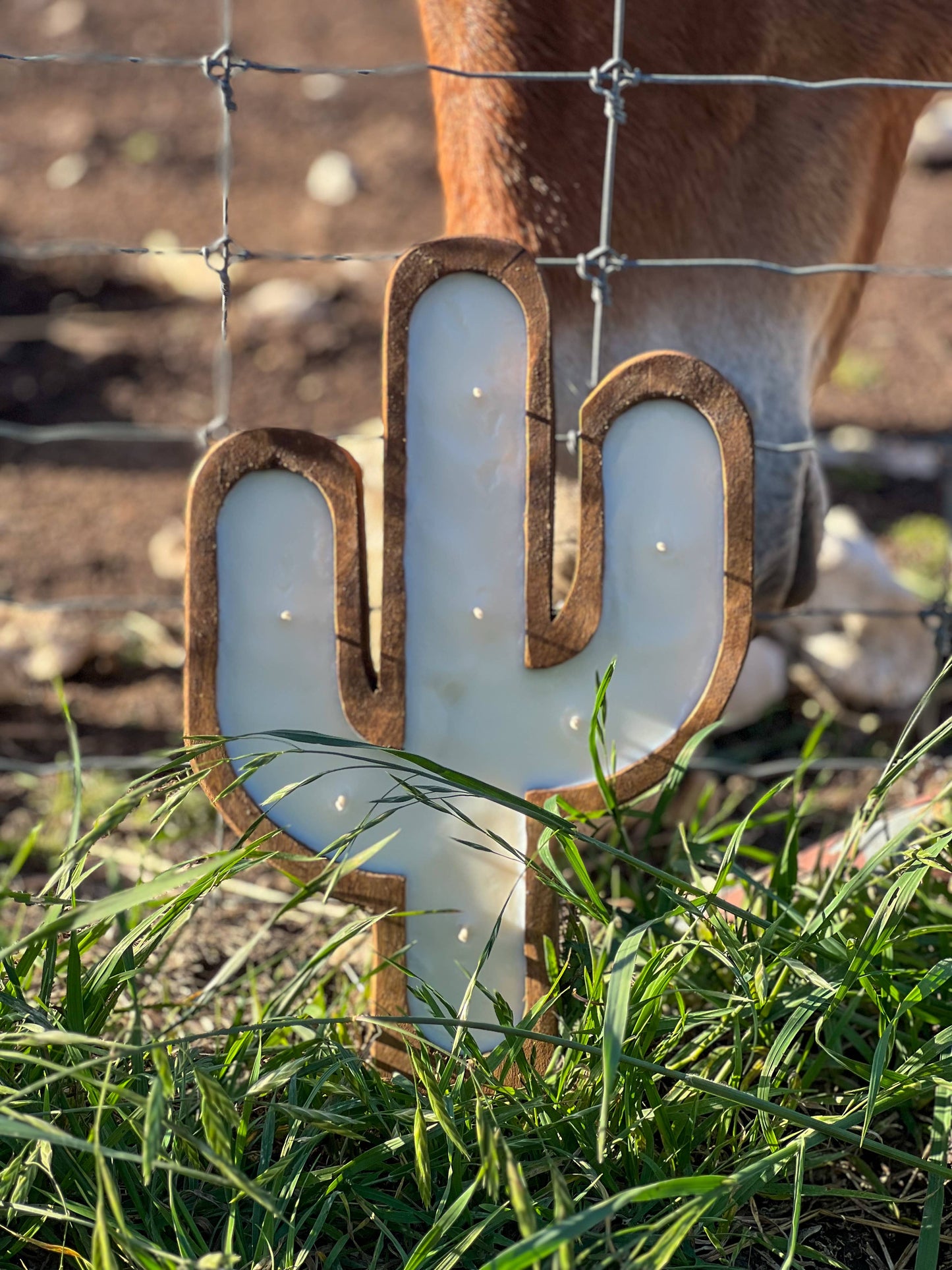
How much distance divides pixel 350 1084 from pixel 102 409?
3.09 m

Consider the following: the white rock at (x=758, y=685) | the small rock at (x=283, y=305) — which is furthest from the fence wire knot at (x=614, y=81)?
the small rock at (x=283, y=305)

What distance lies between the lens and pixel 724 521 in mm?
1252

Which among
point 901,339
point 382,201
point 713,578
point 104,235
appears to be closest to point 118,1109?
point 713,578

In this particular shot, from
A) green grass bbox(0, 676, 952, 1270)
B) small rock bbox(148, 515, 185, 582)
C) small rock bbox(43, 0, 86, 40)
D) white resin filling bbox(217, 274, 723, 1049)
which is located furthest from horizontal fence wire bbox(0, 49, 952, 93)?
small rock bbox(43, 0, 86, 40)

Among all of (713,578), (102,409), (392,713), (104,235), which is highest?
(104,235)

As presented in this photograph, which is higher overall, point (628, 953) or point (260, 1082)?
point (628, 953)

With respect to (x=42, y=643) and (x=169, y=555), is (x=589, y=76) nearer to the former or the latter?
(x=42, y=643)

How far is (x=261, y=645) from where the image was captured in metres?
1.26

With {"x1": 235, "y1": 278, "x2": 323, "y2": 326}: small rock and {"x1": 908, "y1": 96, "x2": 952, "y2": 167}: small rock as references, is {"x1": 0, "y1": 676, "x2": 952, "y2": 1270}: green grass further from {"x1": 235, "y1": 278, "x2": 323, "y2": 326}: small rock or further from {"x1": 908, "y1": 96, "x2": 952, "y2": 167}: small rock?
{"x1": 908, "y1": 96, "x2": 952, "y2": 167}: small rock

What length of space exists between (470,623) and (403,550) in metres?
0.11

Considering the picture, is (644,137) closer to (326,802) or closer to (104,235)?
(326,802)

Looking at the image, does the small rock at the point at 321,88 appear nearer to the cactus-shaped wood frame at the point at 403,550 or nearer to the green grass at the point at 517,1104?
the cactus-shaped wood frame at the point at 403,550

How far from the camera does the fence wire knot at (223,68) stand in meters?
1.38

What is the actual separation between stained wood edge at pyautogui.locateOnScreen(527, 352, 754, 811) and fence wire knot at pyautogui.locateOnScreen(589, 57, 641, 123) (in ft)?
1.03
